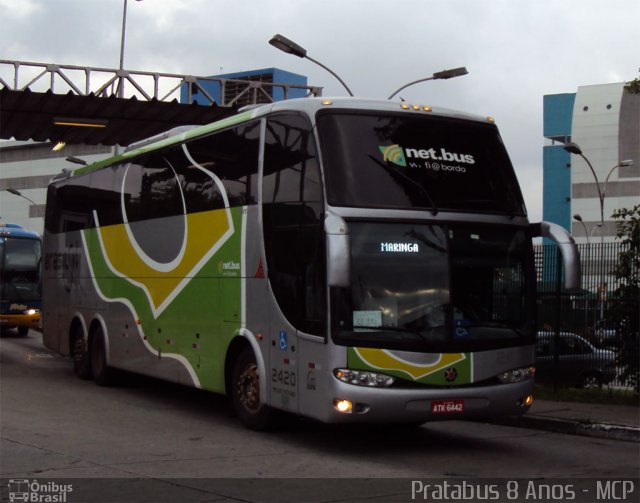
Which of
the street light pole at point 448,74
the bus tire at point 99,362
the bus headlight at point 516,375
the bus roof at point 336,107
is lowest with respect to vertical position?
the bus tire at point 99,362

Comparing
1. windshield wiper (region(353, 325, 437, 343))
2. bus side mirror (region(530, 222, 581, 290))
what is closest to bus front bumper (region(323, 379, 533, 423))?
windshield wiper (region(353, 325, 437, 343))

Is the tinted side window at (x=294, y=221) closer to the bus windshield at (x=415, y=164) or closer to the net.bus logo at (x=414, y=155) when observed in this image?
the bus windshield at (x=415, y=164)

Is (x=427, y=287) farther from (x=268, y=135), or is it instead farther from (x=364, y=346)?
(x=268, y=135)

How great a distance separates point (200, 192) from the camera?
13.8m

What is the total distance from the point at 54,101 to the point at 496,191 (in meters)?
13.2

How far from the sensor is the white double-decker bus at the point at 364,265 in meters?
10.6

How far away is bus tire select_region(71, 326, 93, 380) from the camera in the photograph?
1831cm

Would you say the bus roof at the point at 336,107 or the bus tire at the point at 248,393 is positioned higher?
the bus roof at the point at 336,107

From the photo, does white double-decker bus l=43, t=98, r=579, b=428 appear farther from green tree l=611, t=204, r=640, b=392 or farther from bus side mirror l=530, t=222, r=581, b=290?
green tree l=611, t=204, r=640, b=392

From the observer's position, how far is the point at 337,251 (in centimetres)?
1020

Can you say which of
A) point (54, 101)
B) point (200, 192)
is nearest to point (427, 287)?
point (200, 192)

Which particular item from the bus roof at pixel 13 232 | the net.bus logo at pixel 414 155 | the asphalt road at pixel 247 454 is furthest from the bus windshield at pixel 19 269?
the net.bus logo at pixel 414 155

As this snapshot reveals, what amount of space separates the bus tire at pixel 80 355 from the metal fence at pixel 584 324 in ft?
26.4

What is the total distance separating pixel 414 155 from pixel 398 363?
7.73ft
